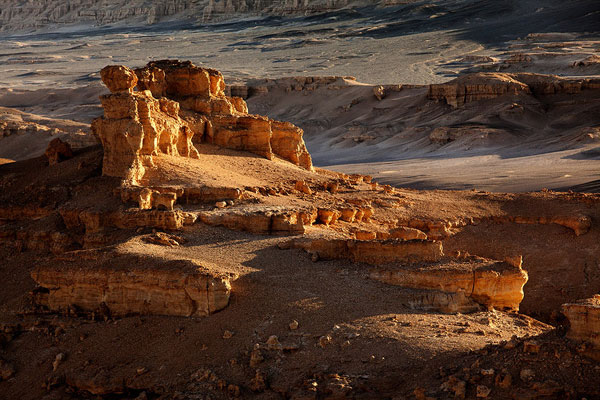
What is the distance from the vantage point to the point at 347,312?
1322 cm

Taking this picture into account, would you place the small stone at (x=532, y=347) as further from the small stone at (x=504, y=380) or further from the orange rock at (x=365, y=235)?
the orange rock at (x=365, y=235)

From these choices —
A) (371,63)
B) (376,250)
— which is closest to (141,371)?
(376,250)

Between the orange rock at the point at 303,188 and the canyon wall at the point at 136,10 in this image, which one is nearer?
the orange rock at the point at 303,188

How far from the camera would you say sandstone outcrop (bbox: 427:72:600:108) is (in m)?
49.7

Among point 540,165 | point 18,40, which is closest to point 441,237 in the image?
point 540,165

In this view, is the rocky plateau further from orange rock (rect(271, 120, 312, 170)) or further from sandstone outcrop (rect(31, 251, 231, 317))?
orange rock (rect(271, 120, 312, 170))

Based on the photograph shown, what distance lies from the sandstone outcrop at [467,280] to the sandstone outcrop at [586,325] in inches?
138

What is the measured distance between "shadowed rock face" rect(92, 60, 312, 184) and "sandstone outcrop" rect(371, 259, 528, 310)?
623 centimetres

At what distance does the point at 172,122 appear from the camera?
19.7 m

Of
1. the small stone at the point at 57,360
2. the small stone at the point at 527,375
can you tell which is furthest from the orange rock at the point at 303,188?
the small stone at the point at 527,375

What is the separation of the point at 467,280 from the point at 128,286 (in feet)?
18.1

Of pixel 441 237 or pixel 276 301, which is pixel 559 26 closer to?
pixel 441 237

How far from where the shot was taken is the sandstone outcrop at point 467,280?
A: 46.9 feet

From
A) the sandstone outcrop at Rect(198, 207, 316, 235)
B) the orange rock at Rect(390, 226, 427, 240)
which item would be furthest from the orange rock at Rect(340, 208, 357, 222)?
the sandstone outcrop at Rect(198, 207, 316, 235)
